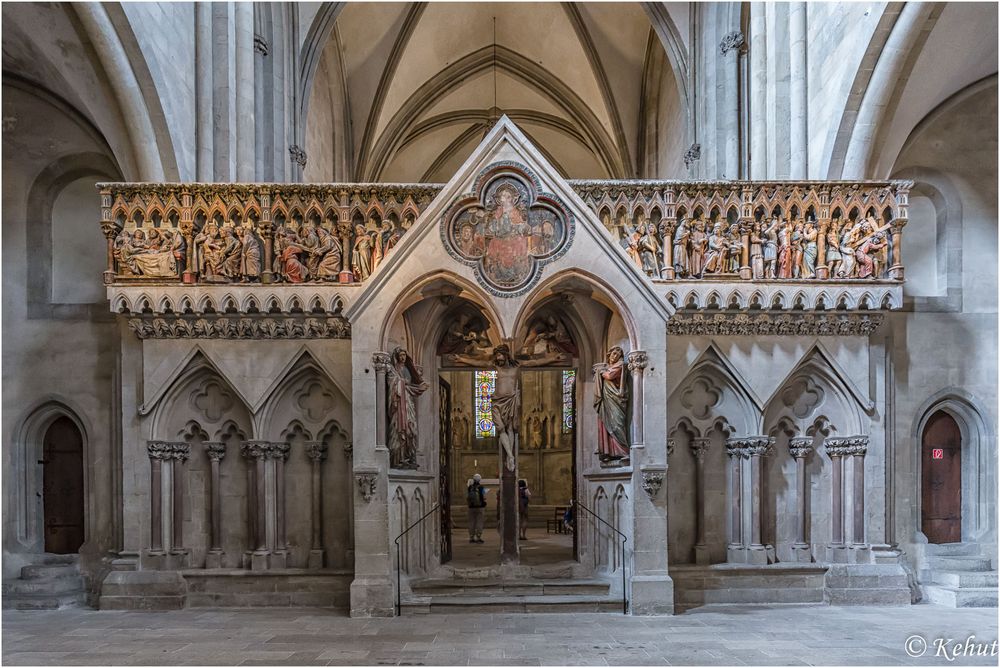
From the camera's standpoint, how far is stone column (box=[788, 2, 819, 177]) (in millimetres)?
13672

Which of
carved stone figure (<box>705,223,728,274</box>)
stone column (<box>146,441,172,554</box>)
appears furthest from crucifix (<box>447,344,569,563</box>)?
stone column (<box>146,441,172,554</box>)

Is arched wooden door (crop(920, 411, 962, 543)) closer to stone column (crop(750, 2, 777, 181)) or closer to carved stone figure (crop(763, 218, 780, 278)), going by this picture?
carved stone figure (crop(763, 218, 780, 278))

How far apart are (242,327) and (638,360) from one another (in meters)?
5.71

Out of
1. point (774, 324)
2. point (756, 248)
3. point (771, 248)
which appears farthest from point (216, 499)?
point (771, 248)

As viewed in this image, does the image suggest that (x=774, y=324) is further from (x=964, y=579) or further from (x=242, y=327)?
(x=242, y=327)

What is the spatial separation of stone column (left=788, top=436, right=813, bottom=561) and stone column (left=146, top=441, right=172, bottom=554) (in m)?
9.23

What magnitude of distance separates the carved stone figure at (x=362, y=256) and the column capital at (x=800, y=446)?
6.75 metres

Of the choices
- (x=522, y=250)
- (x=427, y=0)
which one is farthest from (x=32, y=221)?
(x=427, y=0)

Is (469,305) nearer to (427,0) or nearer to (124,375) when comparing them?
(124,375)

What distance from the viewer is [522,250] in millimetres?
10773

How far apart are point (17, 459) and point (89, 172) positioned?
16.9 feet

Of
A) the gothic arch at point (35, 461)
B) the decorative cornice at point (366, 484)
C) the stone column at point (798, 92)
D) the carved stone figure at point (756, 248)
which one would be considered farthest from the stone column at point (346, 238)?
the stone column at point (798, 92)

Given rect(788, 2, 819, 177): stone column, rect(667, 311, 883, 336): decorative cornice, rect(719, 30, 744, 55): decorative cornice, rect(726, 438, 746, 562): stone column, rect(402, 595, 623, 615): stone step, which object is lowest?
rect(402, 595, 623, 615): stone step

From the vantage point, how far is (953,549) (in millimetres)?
12414
